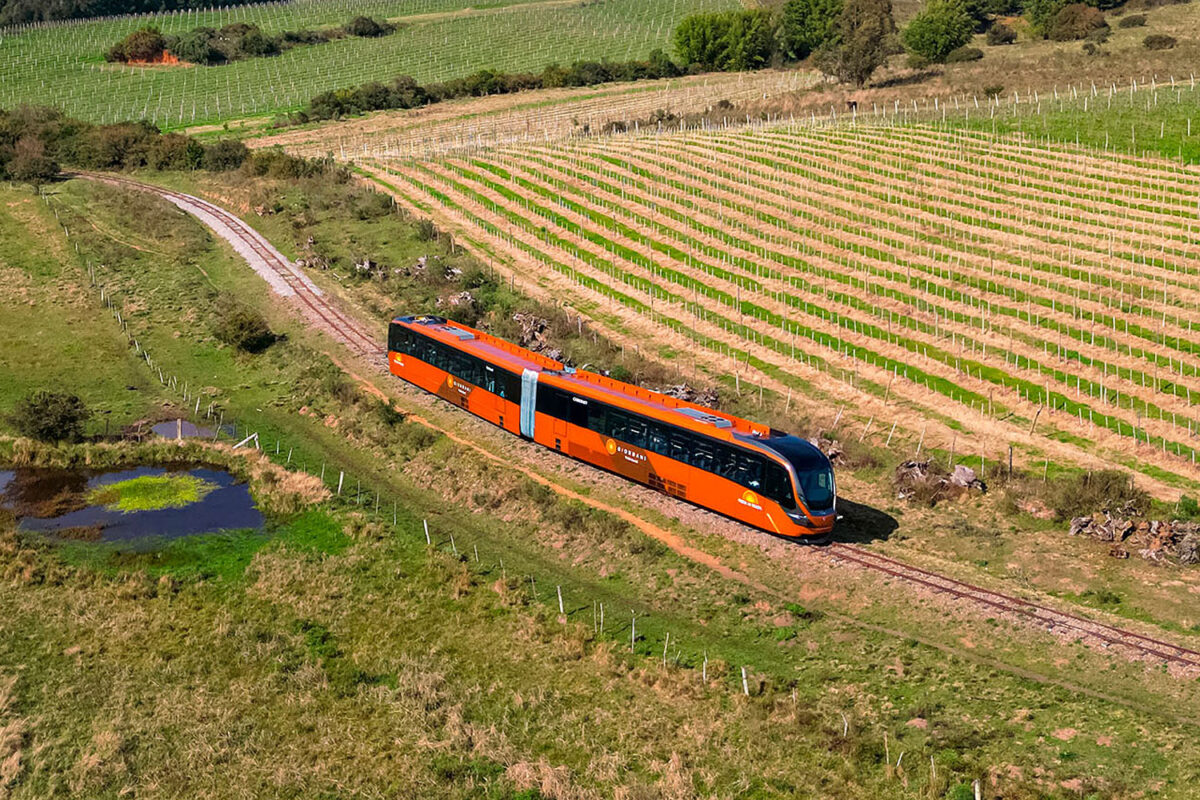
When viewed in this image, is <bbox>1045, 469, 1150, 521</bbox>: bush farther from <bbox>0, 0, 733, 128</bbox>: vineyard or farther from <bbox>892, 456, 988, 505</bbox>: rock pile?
<bbox>0, 0, 733, 128</bbox>: vineyard

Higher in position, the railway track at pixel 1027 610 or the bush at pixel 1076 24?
the bush at pixel 1076 24

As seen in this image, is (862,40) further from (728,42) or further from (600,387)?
(600,387)

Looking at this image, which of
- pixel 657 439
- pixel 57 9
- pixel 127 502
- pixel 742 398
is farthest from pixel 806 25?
pixel 127 502

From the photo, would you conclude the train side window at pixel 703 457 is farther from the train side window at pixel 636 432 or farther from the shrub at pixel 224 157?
the shrub at pixel 224 157

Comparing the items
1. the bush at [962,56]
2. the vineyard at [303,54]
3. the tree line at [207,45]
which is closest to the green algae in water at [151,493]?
the vineyard at [303,54]

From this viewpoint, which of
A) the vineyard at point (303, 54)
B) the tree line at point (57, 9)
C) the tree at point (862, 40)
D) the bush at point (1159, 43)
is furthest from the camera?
the tree line at point (57, 9)

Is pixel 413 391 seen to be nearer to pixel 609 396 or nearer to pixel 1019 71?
pixel 609 396
